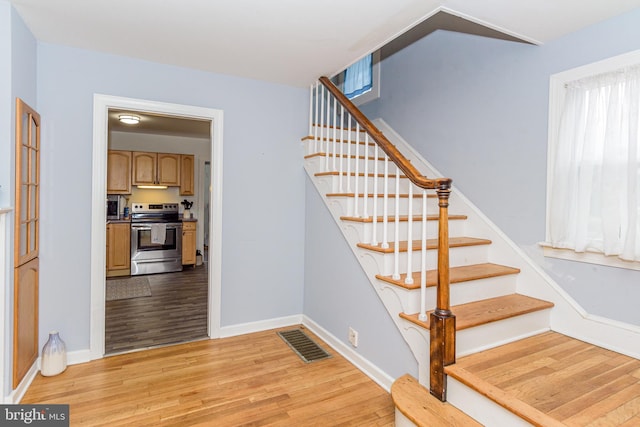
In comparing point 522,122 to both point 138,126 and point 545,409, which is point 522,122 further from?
point 138,126

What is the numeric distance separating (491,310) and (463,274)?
0.30 metres

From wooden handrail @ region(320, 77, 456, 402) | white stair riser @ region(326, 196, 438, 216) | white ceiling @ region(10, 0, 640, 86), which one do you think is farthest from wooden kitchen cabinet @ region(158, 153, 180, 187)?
wooden handrail @ region(320, 77, 456, 402)

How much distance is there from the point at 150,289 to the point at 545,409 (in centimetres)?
472

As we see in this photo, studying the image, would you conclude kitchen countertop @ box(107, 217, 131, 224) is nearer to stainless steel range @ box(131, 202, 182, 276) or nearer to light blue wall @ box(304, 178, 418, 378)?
stainless steel range @ box(131, 202, 182, 276)

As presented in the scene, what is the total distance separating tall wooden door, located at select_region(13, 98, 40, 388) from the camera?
2.11 meters

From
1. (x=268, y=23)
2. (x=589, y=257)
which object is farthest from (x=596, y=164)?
(x=268, y=23)

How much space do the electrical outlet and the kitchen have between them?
2.03 meters

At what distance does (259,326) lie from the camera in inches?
134

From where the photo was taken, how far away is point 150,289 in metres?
4.83

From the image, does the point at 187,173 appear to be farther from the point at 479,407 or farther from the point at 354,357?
the point at 479,407

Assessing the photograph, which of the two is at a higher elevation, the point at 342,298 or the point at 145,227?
the point at 145,227

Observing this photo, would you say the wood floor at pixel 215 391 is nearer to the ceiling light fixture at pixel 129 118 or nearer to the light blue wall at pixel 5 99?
the light blue wall at pixel 5 99

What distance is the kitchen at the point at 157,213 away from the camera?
474cm

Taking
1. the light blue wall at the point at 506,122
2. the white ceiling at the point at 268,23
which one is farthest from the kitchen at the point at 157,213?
the light blue wall at the point at 506,122
